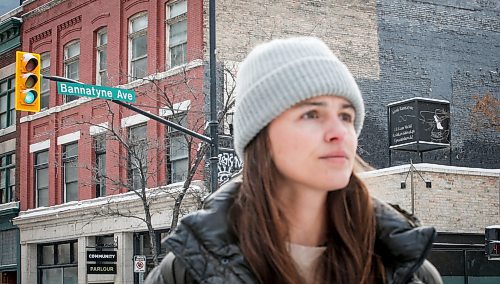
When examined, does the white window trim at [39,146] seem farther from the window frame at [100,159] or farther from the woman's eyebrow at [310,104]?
the woman's eyebrow at [310,104]

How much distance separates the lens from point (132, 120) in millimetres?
30078

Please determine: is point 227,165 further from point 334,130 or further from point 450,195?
point 334,130

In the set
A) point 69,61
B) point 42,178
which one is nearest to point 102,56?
point 69,61

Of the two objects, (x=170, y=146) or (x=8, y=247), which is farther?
(x=8, y=247)

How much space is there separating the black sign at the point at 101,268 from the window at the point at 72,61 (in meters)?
7.05

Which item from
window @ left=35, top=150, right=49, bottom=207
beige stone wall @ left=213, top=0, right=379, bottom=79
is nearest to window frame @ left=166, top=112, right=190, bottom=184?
beige stone wall @ left=213, top=0, right=379, bottom=79

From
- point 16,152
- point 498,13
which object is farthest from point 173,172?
point 498,13

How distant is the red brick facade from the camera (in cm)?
2800

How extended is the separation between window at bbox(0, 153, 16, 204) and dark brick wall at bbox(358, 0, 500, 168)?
47.1 ft

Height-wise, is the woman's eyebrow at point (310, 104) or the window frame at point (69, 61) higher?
the window frame at point (69, 61)

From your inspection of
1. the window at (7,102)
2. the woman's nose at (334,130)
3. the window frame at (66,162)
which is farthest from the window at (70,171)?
the woman's nose at (334,130)

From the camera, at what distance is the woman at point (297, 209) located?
8.70 ft

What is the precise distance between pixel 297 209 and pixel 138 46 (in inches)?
1113

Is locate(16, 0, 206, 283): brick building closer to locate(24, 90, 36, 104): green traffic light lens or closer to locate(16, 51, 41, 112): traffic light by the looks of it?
locate(16, 51, 41, 112): traffic light
